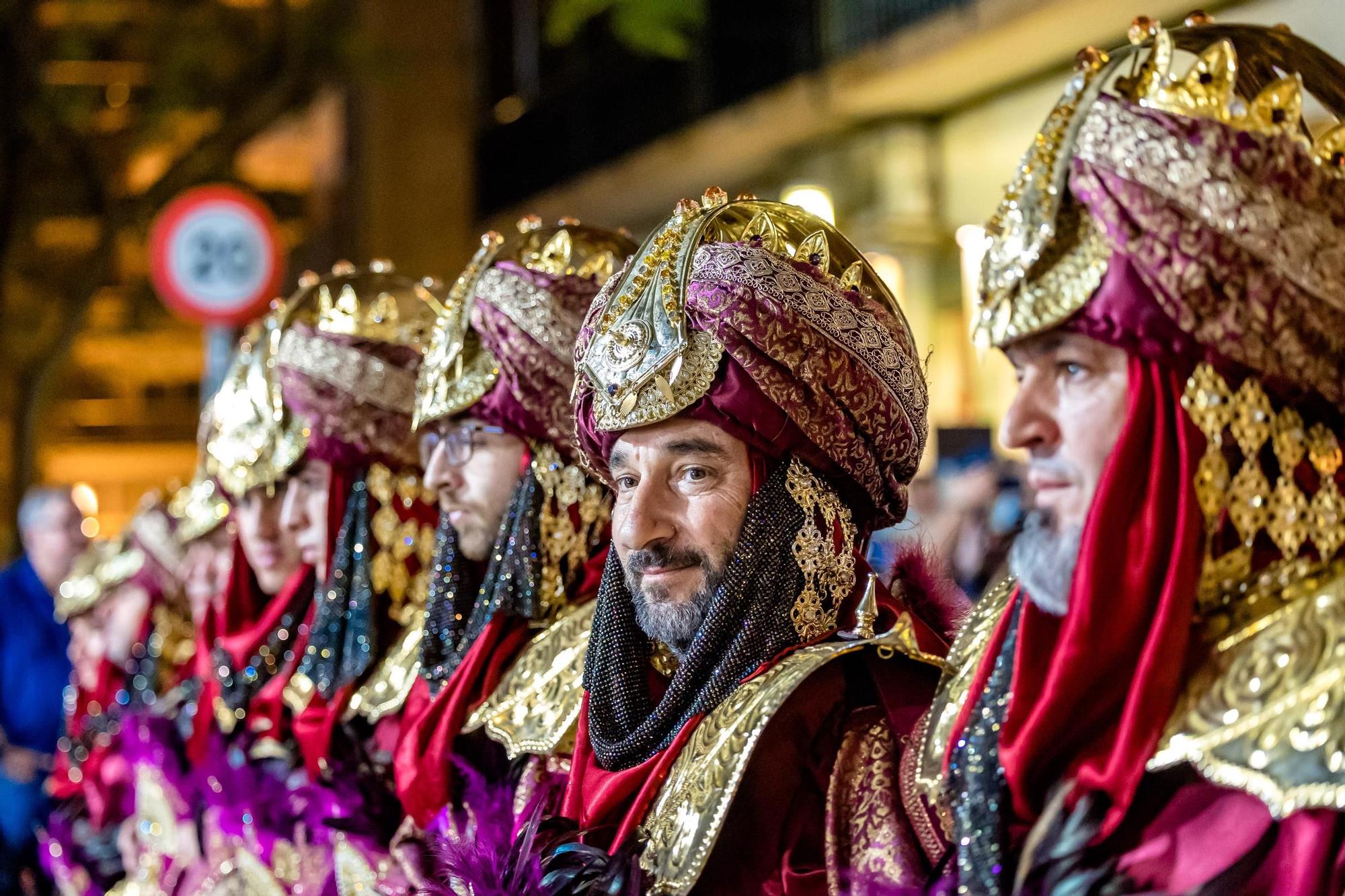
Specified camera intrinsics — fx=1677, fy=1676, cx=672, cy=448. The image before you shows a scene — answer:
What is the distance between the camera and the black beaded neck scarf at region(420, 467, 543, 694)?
3.64m

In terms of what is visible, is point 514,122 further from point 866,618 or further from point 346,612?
point 866,618

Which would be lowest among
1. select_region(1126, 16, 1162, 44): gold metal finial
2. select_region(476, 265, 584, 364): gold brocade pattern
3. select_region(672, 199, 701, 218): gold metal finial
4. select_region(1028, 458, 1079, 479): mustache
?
select_region(1028, 458, 1079, 479): mustache

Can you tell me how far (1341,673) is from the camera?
189cm

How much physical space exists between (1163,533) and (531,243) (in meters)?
2.11

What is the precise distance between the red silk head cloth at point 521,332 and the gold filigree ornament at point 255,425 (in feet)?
2.67

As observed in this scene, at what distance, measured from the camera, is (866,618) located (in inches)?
113

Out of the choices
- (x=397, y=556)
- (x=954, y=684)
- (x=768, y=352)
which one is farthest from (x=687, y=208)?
(x=397, y=556)

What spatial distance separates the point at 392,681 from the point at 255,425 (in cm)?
97

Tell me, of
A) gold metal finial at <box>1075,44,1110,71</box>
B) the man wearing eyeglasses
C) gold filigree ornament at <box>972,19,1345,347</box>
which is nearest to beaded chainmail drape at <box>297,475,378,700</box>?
the man wearing eyeglasses

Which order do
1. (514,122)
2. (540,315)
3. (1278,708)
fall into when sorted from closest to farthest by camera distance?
(1278,708) < (540,315) < (514,122)

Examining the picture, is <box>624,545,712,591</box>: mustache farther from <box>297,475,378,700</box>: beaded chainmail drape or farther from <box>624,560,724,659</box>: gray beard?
<box>297,475,378,700</box>: beaded chainmail drape

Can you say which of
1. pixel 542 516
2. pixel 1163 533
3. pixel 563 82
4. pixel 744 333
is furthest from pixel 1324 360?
pixel 563 82

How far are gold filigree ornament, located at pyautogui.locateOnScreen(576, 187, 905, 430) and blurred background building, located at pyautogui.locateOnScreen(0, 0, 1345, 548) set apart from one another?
1.24 metres

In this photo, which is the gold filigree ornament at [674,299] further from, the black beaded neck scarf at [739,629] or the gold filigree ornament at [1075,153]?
the gold filigree ornament at [1075,153]
